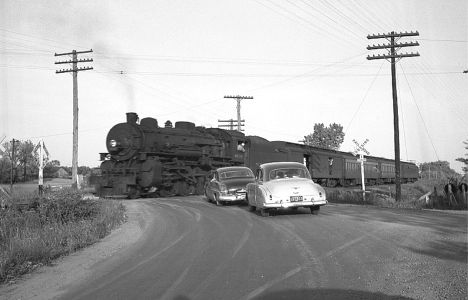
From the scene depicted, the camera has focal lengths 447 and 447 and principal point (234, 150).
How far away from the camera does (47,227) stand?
A: 1077cm

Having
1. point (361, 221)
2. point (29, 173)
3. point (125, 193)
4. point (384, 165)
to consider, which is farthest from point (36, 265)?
point (29, 173)

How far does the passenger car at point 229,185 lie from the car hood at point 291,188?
4.85 m

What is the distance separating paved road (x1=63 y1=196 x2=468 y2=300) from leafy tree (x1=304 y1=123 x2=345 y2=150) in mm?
91725

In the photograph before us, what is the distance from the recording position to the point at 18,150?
72625 millimetres

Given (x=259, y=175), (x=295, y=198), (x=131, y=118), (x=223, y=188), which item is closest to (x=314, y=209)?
(x=295, y=198)

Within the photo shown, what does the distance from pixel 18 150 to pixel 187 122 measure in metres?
53.3

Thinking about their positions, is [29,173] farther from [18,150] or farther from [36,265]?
[36,265]

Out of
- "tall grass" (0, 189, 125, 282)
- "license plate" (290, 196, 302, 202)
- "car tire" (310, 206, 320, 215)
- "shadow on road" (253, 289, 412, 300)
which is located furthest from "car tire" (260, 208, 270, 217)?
"shadow on road" (253, 289, 412, 300)

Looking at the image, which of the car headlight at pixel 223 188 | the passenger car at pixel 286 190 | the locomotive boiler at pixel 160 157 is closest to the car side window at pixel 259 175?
the passenger car at pixel 286 190

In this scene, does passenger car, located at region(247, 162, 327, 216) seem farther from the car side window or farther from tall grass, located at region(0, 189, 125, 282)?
tall grass, located at region(0, 189, 125, 282)

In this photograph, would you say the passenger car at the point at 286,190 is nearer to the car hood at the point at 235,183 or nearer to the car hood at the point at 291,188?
the car hood at the point at 291,188

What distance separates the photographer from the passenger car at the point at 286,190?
12.6 meters

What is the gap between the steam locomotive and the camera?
81.7ft

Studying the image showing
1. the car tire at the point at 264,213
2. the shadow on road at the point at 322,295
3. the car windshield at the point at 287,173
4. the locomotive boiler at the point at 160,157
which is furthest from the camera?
the locomotive boiler at the point at 160,157
